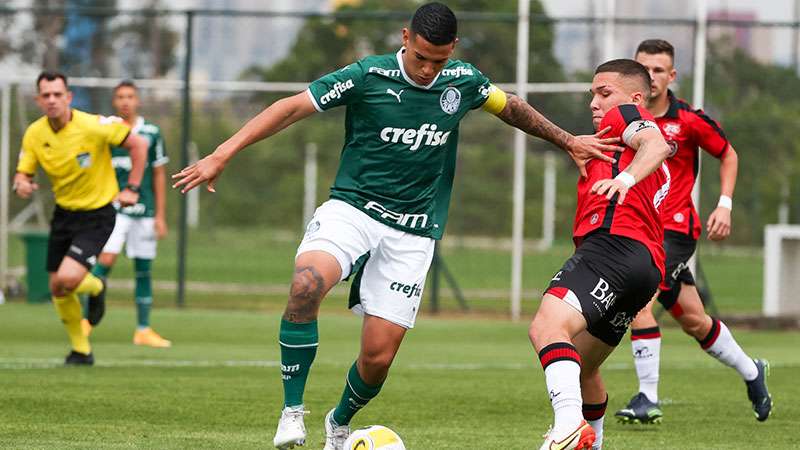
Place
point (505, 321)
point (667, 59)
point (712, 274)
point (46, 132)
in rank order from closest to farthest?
point (667, 59) → point (46, 132) → point (505, 321) → point (712, 274)

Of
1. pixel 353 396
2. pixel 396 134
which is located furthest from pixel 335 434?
pixel 396 134

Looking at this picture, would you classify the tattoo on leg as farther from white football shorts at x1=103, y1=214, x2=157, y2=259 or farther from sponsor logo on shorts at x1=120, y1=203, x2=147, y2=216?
sponsor logo on shorts at x1=120, y1=203, x2=147, y2=216

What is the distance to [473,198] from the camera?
75.5ft

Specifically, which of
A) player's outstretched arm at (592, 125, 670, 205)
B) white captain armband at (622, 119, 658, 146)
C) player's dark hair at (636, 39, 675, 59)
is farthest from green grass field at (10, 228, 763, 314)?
player's outstretched arm at (592, 125, 670, 205)

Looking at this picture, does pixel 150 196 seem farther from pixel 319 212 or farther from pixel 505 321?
pixel 319 212

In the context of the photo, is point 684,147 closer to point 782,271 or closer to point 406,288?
point 406,288

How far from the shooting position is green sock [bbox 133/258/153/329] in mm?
13633

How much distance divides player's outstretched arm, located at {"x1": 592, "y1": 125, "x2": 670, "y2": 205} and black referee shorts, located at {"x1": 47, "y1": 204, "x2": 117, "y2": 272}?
6.01 meters

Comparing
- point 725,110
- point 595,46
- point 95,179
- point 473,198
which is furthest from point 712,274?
point 95,179

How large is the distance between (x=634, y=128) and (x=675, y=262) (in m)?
2.64

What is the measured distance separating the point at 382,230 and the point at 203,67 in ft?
52.5

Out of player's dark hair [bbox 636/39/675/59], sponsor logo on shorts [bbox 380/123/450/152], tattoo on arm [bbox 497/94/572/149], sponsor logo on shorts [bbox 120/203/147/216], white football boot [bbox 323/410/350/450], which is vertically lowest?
white football boot [bbox 323/410/350/450]

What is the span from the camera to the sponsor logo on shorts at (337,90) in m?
6.68

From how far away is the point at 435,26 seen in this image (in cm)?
667
